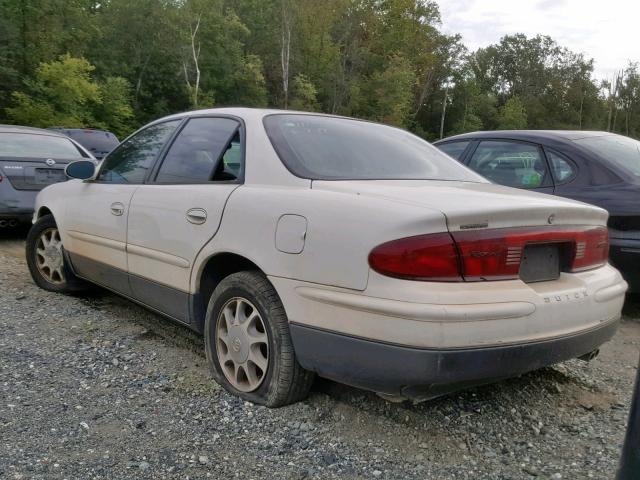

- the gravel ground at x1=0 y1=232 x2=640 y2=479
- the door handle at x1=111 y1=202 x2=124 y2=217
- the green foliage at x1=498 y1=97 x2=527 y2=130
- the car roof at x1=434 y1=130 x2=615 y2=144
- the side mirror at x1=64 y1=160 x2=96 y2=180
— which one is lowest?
the gravel ground at x1=0 y1=232 x2=640 y2=479

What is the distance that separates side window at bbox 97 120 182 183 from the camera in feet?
12.5

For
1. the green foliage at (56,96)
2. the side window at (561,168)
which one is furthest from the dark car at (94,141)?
the green foliage at (56,96)

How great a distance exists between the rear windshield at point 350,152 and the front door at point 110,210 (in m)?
1.00

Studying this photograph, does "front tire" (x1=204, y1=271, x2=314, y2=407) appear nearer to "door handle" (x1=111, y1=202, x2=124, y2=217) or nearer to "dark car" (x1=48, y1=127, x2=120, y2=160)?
"door handle" (x1=111, y1=202, x2=124, y2=217)

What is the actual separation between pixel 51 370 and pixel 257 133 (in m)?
1.74

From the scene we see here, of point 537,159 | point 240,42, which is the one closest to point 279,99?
point 240,42

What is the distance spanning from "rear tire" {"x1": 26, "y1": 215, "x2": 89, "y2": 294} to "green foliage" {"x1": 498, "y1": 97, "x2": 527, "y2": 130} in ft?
245

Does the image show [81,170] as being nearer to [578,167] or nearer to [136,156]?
[136,156]

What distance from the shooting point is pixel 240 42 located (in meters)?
51.6

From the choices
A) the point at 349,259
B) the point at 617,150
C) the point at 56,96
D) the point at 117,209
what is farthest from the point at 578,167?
the point at 56,96

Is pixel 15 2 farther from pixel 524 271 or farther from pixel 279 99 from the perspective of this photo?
pixel 524 271

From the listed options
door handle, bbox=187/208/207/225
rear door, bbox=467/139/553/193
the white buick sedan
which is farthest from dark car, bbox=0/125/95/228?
rear door, bbox=467/139/553/193

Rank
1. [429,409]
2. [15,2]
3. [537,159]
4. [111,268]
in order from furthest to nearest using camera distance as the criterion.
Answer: [15,2]
[537,159]
[111,268]
[429,409]

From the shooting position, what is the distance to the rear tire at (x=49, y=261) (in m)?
4.66
